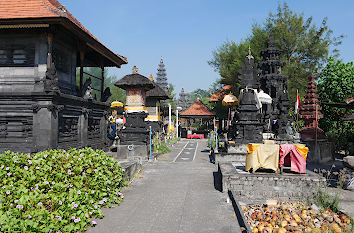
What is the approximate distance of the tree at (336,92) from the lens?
18.6 m

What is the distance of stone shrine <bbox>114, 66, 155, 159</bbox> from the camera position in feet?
44.3

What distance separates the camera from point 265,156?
783cm

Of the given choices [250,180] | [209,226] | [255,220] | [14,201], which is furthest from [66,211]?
[250,180]

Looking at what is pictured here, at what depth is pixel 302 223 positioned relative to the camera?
551 centimetres

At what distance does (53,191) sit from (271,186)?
592cm

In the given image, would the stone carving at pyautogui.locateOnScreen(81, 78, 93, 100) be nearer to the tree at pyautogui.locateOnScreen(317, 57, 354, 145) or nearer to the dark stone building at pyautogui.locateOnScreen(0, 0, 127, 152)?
the dark stone building at pyautogui.locateOnScreen(0, 0, 127, 152)

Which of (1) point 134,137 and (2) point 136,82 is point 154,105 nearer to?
(2) point 136,82

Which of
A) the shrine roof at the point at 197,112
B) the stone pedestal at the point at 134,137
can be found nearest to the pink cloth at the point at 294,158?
the stone pedestal at the point at 134,137

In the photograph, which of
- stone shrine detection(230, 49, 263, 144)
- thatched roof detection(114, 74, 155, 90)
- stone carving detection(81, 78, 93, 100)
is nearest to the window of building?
stone carving detection(81, 78, 93, 100)

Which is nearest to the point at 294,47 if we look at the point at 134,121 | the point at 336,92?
the point at 336,92

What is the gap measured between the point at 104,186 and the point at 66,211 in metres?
1.72

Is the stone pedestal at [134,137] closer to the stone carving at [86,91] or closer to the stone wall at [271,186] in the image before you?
the stone carving at [86,91]

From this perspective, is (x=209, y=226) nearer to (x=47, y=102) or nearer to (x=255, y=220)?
(x=255, y=220)

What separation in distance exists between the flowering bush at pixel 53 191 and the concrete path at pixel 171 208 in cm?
46
